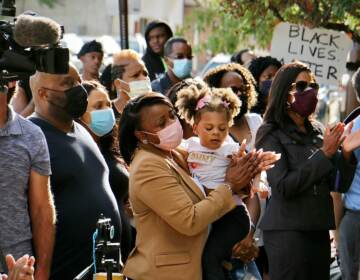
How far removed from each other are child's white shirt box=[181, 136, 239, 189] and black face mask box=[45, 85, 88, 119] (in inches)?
30.7

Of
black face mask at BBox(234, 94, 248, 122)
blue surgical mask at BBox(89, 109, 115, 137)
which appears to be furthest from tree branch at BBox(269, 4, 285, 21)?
blue surgical mask at BBox(89, 109, 115, 137)

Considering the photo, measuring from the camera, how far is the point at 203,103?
633 centimetres

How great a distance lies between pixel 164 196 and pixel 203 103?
2.85 ft

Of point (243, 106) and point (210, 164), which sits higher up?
point (210, 164)

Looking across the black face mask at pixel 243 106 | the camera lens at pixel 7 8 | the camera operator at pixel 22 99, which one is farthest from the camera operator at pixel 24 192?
the camera operator at pixel 22 99

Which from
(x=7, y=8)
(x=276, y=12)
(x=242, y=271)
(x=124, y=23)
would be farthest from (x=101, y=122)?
(x=276, y=12)

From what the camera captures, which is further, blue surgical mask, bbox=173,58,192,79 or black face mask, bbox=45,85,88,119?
blue surgical mask, bbox=173,58,192,79

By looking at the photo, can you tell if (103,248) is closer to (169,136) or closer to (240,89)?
(169,136)

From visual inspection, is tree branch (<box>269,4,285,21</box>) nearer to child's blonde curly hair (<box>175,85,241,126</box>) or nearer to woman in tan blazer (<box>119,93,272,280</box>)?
child's blonde curly hair (<box>175,85,241,126</box>)

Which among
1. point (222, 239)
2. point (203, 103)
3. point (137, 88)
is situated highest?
point (203, 103)

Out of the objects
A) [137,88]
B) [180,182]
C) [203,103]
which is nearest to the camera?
[180,182]

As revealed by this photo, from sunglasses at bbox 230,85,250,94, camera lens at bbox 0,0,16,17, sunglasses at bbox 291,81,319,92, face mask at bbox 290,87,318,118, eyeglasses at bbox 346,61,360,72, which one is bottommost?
eyeglasses at bbox 346,61,360,72

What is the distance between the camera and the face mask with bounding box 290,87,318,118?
735 cm

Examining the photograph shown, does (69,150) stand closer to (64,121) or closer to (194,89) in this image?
(64,121)
